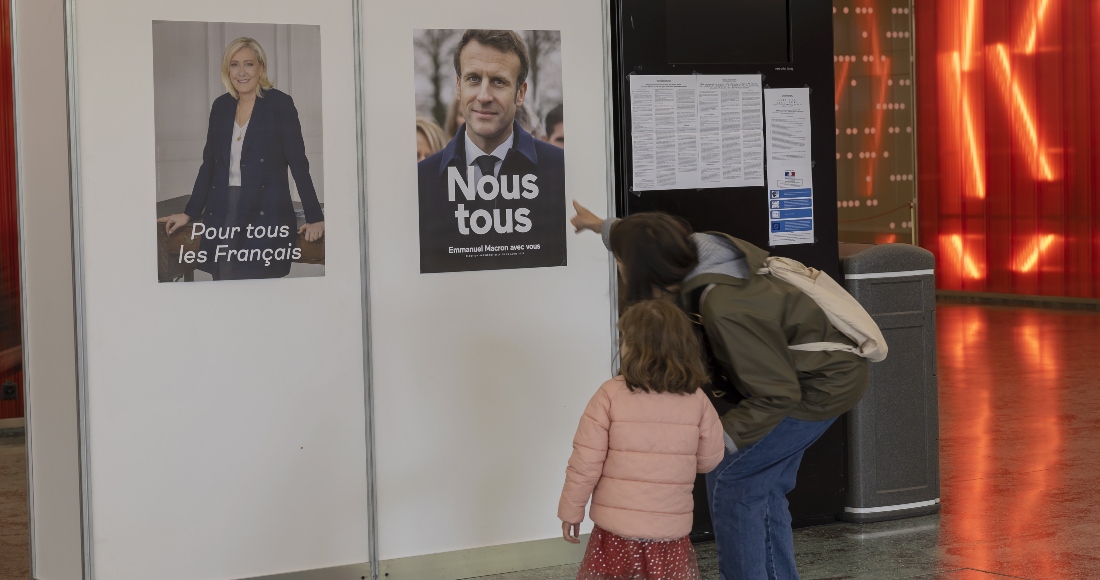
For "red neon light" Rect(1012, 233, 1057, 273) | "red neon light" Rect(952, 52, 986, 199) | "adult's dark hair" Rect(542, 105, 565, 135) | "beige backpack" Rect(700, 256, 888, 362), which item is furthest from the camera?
"red neon light" Rect(952, 52, 986, 199)

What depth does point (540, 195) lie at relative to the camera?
4.28m

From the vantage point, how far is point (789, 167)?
469 cm

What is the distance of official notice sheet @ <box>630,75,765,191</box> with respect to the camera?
14.6 ft

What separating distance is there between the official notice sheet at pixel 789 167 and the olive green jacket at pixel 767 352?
1.63 m

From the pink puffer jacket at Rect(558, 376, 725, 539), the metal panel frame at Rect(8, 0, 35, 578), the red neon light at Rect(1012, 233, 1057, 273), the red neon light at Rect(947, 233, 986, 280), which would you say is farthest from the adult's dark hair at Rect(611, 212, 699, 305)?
the red neon light at Rect(947, 233, 986, 280)

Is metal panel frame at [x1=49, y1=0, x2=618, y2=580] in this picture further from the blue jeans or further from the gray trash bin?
the blue jeans

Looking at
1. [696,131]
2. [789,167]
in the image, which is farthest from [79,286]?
[789,167]

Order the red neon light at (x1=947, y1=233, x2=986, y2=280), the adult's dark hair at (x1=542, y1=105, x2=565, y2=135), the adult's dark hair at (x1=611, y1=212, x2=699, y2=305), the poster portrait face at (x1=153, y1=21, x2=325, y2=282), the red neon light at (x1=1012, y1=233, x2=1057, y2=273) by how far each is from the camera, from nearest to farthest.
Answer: the adult's dark hair at (x1=611, y1=212, x2=699, y2=305), the poster portrait face at (x1=153, y1=21, x2=325, y2=282), the adult's dark hair at (x1=542, y1=105, x2=565, y2=135), the red neon light at (x1=1012, y1=233, x2=1057, y2=273), the red neon light at (x1=947, y1=233, x2=986, y2=280)

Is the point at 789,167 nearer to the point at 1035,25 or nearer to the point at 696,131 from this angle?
the point at 696,131

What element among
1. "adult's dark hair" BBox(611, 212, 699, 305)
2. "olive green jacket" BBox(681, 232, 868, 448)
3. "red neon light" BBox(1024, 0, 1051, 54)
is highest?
"red neon light" BBox(1024, 0, 1051, 54)

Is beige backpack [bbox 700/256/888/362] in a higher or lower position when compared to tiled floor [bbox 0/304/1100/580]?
higher

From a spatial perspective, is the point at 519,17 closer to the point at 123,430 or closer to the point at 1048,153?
the point at 123,430

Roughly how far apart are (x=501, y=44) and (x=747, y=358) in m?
1.76

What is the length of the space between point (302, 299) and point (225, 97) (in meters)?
0.69
